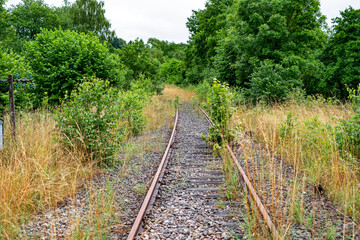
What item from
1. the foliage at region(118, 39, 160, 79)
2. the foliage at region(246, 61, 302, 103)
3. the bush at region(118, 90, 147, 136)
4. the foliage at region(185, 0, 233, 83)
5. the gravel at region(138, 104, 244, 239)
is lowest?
the gravel at region(138, 104, 244, 239)

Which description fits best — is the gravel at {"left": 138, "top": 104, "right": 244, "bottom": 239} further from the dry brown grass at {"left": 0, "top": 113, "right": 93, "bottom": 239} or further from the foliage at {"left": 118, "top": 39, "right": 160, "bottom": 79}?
the foliage at {"left": 118, "top": 39, "right": 160, "bottom": 79}

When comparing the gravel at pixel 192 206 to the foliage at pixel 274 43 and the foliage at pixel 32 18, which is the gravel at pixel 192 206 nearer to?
the foliage at pixel 274 43

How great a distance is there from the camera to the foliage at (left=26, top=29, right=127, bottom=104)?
32.2 feet

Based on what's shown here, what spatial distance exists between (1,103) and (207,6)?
31508mm

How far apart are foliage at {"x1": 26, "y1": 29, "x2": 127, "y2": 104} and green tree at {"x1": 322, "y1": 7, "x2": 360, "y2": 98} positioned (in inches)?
882

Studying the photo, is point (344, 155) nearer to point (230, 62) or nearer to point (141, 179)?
point (141, 179)

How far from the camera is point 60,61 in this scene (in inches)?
391

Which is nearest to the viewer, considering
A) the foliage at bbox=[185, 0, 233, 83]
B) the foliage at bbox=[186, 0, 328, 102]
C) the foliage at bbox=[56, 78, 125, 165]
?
the foliage at bbox=[56, 78, 125, 165]

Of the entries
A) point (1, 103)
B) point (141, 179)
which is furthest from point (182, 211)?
point (1, 103)

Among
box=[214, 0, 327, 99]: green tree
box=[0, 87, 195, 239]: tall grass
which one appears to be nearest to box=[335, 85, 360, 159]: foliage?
box=[0, 87, 195, 239]: tall grass

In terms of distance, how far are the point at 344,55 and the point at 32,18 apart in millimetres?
44611

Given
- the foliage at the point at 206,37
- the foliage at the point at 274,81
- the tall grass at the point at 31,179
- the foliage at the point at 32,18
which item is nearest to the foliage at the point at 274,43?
the foliage at the point at 274,81

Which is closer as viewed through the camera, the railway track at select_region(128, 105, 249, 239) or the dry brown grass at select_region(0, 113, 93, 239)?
the railway track at select_region(128, 105, 249, 239)

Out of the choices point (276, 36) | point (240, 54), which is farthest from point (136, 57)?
point (276, 36)
